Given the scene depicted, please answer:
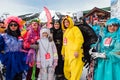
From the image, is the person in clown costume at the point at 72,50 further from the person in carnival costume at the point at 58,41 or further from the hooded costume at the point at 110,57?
the hooded costume at the point at 110,57

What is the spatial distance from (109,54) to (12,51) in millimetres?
1741

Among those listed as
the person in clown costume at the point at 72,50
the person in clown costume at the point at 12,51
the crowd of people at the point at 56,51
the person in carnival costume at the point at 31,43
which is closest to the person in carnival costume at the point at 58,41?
the crowd of people at the point at 56,51

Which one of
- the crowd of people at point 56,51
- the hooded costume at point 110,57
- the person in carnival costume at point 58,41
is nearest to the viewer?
the hooded costume at point 110,57

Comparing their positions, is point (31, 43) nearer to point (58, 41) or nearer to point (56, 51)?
point (56, 51)

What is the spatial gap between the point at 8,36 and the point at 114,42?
1885 millimetres

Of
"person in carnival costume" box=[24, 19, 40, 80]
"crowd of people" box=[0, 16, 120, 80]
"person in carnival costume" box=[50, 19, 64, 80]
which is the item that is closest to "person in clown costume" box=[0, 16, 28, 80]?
"crowd of people" box=[0, 16, 120, 80]

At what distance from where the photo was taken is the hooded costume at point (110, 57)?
548 centimetres

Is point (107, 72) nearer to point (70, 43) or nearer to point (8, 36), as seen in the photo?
A: point (70, 43)

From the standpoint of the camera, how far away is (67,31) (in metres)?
6.90

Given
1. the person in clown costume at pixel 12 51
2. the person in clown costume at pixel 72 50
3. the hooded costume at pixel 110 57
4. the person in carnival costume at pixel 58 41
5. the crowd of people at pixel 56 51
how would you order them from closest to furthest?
the hooded costume at pixel 110 57 < the crowd of people at pixel 56 51 < the person in clown costume at pixel 12 51 < the person in clown costume at pixel 72 50 < the person in carnival costume at pixel 58 41

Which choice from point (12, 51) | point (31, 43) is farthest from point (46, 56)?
point (12, 51)

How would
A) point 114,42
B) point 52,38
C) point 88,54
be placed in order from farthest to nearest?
1. point 52,38
2. point 88,54
3. point 114,42

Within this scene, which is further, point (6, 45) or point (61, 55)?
point (61, 55)

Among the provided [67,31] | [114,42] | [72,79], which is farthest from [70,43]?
[114,42]
